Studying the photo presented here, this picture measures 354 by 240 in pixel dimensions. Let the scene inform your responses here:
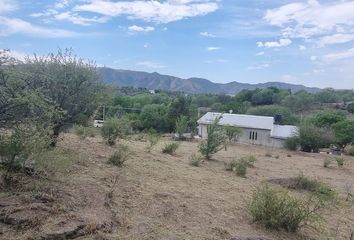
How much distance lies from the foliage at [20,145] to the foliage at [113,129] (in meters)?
7.39

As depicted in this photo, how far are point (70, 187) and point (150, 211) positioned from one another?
1.49 meters

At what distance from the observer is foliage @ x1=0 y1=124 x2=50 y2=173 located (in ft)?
21.6

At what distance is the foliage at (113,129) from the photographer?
14352mm

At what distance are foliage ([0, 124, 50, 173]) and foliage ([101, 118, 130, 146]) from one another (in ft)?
24.2

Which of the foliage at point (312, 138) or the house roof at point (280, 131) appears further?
the house roof at point (280, 131)

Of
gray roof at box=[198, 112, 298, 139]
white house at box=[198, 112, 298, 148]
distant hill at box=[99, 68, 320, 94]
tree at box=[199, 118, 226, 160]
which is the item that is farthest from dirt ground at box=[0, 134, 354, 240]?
distant hill at box=[99, 68, 320, 94]

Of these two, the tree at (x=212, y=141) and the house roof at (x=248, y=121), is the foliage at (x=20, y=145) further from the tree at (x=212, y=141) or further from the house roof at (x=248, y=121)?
the house roof at (x=248, y=121)

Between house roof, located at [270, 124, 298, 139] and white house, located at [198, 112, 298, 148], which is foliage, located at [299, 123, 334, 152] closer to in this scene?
house roof, located at [270, 124, 298, 139]

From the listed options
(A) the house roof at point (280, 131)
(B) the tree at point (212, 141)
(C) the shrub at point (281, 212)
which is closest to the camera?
(C) the shrub at point (281, 212)

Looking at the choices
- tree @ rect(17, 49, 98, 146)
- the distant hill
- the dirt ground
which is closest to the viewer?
the dirt ground

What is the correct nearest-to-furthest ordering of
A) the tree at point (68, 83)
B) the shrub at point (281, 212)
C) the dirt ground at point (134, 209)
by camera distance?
the dirt ground at point (134, 209), the shrub at point (281, 212), the tree at point (68, 83)

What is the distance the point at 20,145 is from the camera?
659 cm

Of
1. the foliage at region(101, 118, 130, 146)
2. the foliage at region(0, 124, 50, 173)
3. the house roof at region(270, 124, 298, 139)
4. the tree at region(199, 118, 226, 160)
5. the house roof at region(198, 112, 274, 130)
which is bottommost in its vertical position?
the house roof at region(270, 124, 298, 139)

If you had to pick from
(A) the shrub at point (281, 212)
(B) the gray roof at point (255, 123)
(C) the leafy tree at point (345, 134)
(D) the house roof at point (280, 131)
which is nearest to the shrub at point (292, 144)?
(C) the leafy tree at point (345, 134)
